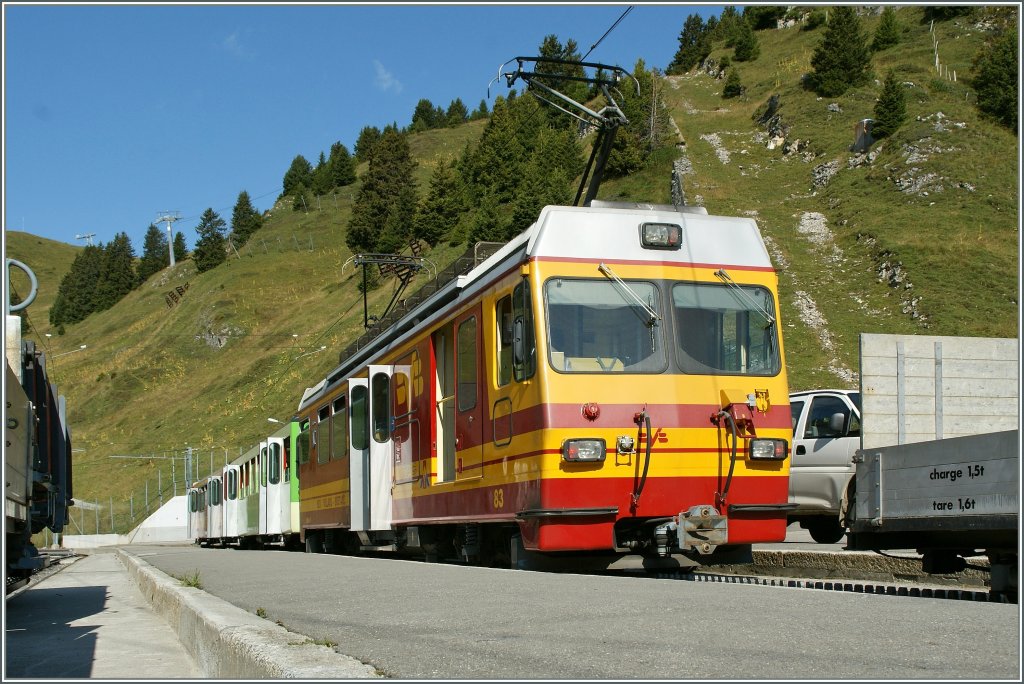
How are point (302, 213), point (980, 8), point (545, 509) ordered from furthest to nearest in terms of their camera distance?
point (302, 213), point (980, 8), point (545, 509)

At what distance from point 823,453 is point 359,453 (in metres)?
6.48

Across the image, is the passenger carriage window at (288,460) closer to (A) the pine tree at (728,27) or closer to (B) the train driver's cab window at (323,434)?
(B) the train driver's cab window at (323,434)

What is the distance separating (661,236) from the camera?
12.0 meters

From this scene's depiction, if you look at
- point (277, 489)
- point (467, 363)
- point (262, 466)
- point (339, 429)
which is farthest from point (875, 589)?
point (262, 466)

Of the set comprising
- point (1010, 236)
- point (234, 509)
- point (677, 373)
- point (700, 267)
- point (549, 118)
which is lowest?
point (234, 509)

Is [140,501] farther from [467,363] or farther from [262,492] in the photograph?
[467,363]

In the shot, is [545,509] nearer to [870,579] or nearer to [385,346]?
[870,579]

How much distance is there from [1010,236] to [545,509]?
183ft

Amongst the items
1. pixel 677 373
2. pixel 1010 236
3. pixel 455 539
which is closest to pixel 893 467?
pixel 677 373

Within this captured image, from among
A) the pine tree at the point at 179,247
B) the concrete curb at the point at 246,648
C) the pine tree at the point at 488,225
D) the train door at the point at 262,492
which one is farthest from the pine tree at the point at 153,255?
the concrete curb at the point at 246,648

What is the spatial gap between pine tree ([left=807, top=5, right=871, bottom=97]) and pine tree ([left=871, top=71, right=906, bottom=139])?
14.9m

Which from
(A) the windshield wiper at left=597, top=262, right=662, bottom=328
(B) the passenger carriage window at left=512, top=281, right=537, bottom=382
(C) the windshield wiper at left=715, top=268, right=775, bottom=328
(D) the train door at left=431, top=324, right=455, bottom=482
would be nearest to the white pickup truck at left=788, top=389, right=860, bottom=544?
(C) the windshield wiper at left=715, top=268, right=775, bottom=328

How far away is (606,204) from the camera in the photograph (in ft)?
39.8

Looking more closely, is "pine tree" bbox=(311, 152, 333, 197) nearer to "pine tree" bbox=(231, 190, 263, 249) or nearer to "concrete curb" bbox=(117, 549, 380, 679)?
"pine tree" bbox=(231, 190, 263, 249)
